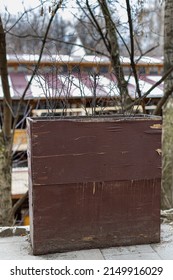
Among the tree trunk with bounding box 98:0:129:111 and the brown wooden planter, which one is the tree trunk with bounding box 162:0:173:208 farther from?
the brown wooden planter

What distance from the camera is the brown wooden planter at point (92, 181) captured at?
7.92 ft

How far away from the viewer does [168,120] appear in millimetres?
6055

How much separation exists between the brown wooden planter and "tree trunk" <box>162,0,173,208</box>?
10.1 feet

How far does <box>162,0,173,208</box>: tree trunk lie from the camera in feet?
18.7

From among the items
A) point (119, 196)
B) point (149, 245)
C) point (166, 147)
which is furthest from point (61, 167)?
point (166, 147)

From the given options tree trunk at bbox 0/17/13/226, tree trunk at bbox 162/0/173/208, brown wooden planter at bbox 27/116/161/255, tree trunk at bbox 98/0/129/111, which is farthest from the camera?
tree trunk at bbox 162/0/173/208

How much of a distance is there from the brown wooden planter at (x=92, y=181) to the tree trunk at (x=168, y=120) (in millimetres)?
3084

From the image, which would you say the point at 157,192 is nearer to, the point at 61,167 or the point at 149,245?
the point at 149,245

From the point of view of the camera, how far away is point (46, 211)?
2.46 metres

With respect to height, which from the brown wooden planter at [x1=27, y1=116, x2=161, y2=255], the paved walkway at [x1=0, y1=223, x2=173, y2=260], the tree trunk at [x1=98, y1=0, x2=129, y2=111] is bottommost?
the paved walkway at [x1=0, y1=223, x2=173, y2=260]

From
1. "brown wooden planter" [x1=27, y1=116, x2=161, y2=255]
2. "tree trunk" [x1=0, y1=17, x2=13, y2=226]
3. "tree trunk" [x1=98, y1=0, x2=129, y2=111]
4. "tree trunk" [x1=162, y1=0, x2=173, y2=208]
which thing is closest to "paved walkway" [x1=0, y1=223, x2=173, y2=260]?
"brown wooden planter" [x1=27, y1=116, x2=161, y2=255]

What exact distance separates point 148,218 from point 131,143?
1.86 feet

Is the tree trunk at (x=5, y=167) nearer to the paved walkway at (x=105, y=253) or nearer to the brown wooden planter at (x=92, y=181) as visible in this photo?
the paved walkway at (x=105, y=253)

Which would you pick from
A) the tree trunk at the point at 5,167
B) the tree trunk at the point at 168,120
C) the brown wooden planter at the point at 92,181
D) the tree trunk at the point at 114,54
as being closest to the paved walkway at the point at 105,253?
the brown wooden planter at the point at 92,181
